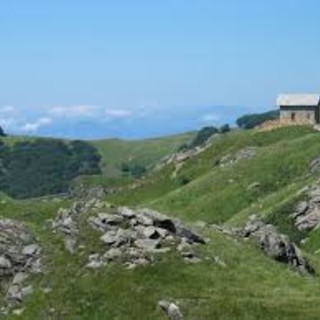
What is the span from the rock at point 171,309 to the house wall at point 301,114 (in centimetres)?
10366

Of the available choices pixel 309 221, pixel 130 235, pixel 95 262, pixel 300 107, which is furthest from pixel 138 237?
pixel 300 107

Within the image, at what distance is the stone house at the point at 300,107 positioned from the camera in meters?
142

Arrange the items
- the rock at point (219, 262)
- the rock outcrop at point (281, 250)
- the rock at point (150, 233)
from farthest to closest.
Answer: the rock outcrop at point (281, 250) → the rock at point (150, 233) → the rock at point (219, 262)

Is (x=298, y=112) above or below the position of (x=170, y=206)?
above

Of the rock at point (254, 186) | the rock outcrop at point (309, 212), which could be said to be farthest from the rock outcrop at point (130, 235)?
the rock at point (254, 186)

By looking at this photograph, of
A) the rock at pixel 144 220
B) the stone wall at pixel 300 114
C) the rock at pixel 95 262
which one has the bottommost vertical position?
the rock at pixel 95 262

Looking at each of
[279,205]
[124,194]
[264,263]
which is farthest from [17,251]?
[124,194]

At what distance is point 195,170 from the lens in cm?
11931

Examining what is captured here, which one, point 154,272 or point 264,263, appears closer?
point 154,272

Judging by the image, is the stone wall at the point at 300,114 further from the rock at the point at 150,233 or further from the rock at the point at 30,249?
the rock at the point at 30,249

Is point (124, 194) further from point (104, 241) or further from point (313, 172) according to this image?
point (104, 241)

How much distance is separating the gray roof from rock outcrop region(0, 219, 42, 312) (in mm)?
98684

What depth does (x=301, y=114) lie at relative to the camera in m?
144

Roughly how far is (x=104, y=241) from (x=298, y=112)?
102528mm
